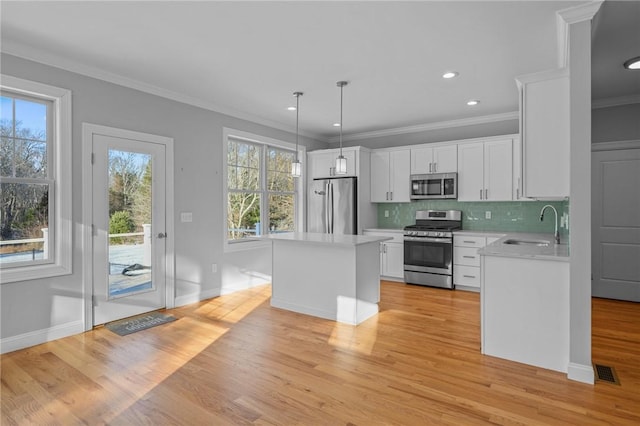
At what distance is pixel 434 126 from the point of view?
6.02m

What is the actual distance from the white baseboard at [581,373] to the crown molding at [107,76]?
466cm

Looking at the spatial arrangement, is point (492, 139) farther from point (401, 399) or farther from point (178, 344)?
point (178, 344)

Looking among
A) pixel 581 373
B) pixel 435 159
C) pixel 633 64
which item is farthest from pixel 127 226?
pixel 633 64

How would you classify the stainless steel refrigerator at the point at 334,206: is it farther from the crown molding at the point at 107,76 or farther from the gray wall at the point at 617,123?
the gray wall at the point at 617,123

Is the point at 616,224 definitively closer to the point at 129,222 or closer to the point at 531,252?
the point at 531,252

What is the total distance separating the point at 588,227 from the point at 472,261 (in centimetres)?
281

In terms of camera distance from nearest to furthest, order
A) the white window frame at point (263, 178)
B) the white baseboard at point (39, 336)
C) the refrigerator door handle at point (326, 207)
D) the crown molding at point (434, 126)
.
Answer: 1. the white baseboard at point (39, 336)
2. the white window frame at point (263, 178)
3. the crown molding at point (434, 126)
4. the refrigerator door handle at point (326, 207)

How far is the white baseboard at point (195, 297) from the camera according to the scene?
175 inches

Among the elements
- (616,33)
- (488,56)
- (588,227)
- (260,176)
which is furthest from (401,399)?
(260,176)

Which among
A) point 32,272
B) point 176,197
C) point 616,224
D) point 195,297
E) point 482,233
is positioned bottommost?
point 195,297

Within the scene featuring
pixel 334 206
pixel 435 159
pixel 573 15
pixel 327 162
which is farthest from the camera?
pixel 327 162

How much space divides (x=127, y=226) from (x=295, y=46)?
8.60 ft

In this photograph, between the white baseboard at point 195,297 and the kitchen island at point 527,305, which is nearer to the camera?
the kitchen island at point 527,305

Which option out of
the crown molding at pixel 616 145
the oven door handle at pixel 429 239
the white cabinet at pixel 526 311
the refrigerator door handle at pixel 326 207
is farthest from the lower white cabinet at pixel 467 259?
the white cabinet at pixel 526 311
